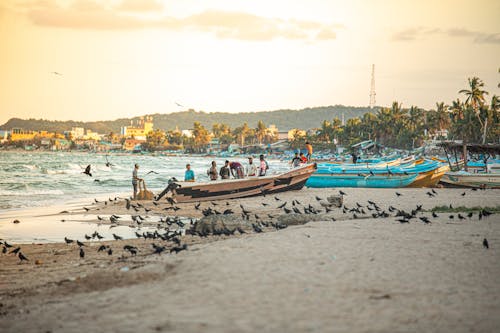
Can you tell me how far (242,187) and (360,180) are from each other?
827 cm

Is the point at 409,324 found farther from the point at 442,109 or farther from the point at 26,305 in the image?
the point at 442,109

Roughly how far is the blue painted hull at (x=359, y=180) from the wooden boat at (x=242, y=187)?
3981mm

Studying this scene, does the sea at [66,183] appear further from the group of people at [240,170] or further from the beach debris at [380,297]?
the beach debris at [380,297]

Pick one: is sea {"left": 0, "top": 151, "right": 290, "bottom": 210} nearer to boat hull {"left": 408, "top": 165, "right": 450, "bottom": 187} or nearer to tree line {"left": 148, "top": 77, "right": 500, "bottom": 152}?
boat hull {"left": 408, "top": 165, "right": 450, "bottom": 187}

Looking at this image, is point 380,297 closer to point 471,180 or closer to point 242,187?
point 242,187

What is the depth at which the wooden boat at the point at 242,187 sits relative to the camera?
22.3 metres

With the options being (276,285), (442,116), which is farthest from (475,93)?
(276,285)

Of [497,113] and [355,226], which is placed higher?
[497,113]

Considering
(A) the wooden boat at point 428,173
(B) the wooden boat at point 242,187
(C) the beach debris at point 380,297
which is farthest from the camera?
(A) the wooden boat at point 428,173

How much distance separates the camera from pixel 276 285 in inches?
290

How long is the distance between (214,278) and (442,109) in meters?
100

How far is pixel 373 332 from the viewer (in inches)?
224

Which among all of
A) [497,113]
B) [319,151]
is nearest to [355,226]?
[497,113]

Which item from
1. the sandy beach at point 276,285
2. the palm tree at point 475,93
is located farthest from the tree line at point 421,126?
→ the sandy beach at point 276,285
